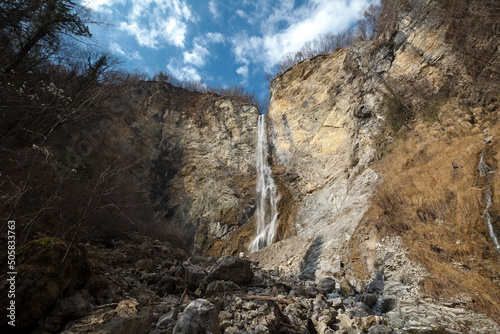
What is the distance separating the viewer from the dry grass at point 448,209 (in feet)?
14.6

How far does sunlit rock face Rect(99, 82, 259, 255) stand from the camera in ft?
61.3

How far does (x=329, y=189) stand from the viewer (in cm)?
1423

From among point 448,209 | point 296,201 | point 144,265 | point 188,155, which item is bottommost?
point 144,265

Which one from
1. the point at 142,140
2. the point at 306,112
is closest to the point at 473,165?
the point at 306,112

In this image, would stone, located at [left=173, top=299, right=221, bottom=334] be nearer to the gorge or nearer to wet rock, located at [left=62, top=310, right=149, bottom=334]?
the gorge

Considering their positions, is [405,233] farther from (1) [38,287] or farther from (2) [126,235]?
(2) [126,235]

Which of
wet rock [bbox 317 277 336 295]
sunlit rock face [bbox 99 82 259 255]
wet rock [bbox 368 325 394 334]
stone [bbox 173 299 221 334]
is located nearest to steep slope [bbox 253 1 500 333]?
wet rock [bbox 368 325 394 334]

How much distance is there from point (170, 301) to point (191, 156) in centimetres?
1954

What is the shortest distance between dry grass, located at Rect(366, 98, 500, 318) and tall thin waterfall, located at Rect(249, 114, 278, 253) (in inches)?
349

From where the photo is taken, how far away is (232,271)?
5.12 m

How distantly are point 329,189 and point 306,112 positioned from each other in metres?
7.27

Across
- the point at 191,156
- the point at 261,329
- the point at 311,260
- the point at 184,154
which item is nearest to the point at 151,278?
the point at 261,329

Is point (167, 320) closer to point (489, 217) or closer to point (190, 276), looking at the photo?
point (190, 276)

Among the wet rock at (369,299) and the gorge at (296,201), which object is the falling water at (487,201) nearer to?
the gorge at (296,201)
